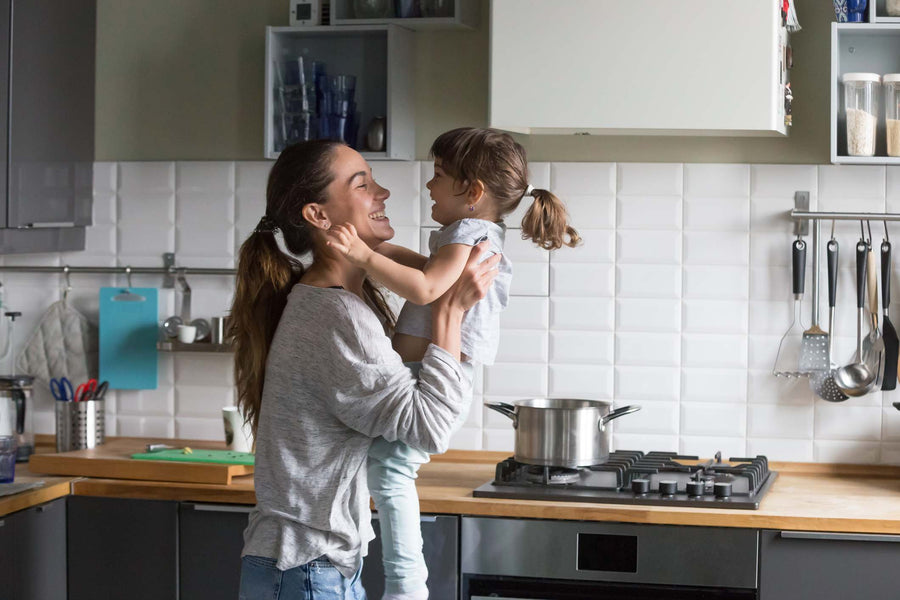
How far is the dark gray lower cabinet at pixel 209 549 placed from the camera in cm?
266

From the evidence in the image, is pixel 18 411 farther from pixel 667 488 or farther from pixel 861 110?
pixel 861 110

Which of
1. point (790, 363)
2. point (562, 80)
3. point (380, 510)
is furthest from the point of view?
point (790, 363)

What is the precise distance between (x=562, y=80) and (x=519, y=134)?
49 cm

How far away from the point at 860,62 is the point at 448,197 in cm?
135

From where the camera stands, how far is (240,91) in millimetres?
3258

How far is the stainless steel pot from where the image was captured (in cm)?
256

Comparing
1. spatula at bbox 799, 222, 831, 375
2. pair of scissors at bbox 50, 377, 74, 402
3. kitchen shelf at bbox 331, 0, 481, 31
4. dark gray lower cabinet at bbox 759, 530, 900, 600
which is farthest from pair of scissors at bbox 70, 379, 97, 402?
spatula at bbox 799, 222, 831, 375

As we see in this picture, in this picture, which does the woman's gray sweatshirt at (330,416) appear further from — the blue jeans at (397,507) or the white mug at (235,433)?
the white mug at (235,433)

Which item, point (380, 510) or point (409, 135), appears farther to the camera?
point (409, 135)

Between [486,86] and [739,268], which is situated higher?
[486,86]

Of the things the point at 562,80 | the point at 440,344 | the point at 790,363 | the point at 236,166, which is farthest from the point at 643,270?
the point at 440,344

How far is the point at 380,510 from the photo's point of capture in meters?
2.11

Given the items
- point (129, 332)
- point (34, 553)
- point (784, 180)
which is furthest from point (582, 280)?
point (34, 553)

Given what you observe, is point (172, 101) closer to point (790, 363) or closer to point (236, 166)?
point (236, 166)
